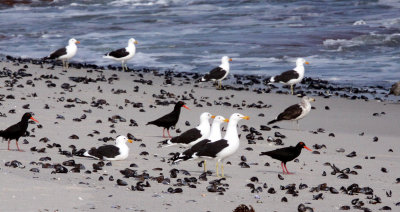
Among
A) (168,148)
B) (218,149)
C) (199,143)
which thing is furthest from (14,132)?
(218,149)

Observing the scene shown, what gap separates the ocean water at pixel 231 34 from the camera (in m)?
27.0

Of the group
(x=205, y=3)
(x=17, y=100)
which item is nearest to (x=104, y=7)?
(x=205, y=3)

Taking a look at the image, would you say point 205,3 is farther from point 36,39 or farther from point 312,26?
point 36,39

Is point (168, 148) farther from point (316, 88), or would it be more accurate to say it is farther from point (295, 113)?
point (316, 88)

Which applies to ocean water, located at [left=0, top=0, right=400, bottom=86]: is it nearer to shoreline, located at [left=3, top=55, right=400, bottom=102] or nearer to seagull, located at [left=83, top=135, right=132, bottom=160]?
shoreline, located at [left=3, top=55, right=400, bottom=102]

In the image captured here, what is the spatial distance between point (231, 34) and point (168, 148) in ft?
78.1

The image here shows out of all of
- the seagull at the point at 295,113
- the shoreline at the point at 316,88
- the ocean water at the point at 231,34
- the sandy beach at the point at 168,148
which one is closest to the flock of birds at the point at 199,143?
the sandy beach at the point at 168,148

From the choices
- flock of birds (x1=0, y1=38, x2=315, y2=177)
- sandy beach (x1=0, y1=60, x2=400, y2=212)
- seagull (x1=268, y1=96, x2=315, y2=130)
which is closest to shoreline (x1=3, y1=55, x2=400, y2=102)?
sandy beach (x1=0, y1=60, x2=400, y2=212)

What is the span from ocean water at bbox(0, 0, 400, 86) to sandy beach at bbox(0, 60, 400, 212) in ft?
17.5

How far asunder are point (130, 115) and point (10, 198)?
8010mm

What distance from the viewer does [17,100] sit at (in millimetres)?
15844

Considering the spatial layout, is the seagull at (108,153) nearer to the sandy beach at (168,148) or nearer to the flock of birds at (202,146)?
the flock of birds at (202,146)

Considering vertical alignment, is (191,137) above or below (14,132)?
below

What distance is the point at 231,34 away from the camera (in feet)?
118
